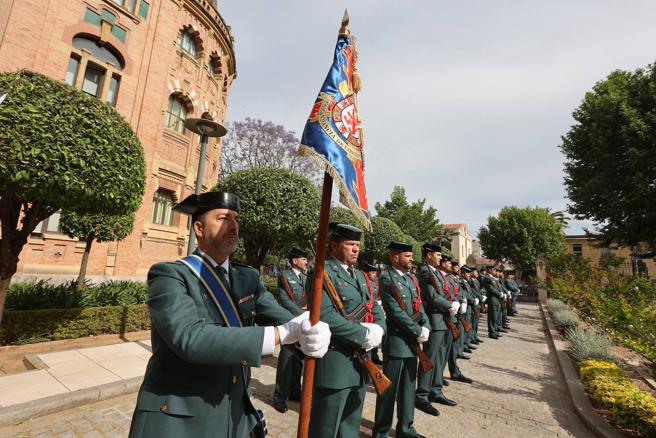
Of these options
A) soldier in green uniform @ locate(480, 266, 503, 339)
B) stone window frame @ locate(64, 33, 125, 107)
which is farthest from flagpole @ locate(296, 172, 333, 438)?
stone window frame @ locate(64, 33, 125, 107)

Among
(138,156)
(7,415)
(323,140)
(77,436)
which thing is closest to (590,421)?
(323,140)

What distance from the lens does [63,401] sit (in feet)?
13.4

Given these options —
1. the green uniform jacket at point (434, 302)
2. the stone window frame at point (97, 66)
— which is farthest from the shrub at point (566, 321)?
the stone window frame at point (97, 66)

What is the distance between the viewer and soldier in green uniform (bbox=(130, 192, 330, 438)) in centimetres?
152

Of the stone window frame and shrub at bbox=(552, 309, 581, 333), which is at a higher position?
the stone window frame

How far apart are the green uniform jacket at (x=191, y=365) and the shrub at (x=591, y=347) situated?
323 inches

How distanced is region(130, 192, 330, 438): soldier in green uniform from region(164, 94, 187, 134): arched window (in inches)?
646

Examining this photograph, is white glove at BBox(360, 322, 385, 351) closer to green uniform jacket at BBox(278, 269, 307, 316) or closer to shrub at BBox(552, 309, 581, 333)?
green uniform jacket at BBox(278, 269, 307, 316)

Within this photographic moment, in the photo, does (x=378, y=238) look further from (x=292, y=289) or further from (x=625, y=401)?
(x=625, y=401)

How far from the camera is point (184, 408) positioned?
1.66m

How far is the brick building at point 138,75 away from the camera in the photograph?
11.7 m

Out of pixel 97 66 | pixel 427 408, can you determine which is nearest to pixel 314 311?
pixel 427 408

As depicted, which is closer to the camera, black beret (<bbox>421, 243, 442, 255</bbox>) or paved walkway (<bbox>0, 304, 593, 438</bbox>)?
paved walkway (<bbox>0, 304, 593, 438</bbox>)

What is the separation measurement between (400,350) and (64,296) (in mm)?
7316
